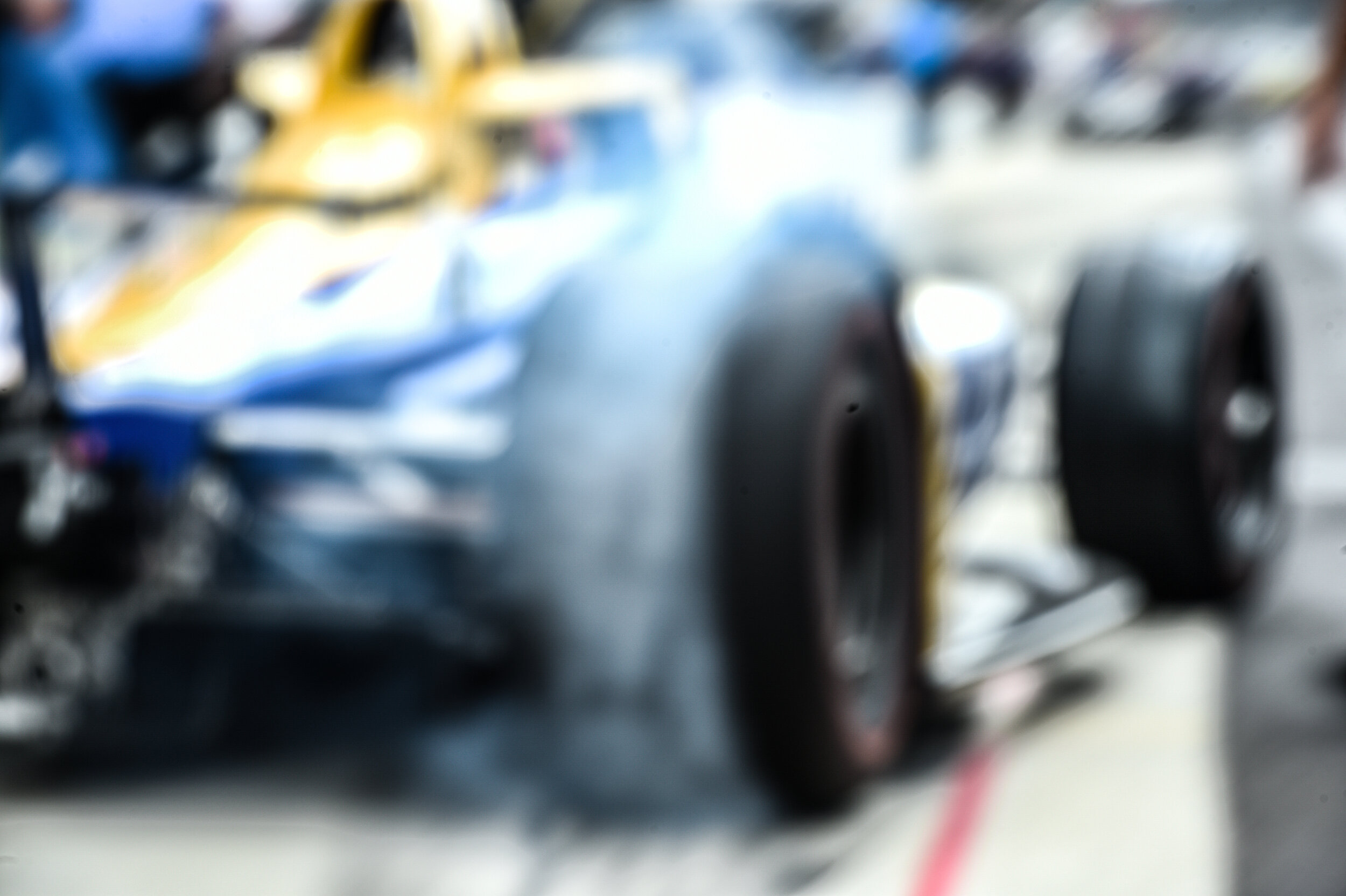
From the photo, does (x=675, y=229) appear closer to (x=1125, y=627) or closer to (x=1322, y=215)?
(x=1125, y=627)

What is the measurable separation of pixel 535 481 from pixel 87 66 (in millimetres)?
4232

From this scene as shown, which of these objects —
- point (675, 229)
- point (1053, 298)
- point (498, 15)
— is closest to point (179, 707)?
point (675, 229)

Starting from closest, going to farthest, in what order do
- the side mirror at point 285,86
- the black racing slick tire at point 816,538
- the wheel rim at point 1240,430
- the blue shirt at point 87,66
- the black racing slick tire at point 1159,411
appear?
the black racing slick tire at point 816,538 → the black racing slick tire at point 1159,411 → the wheel rim at point 1240,430 → the side mirror at point 285,86 → the blue shirt at point 87,66

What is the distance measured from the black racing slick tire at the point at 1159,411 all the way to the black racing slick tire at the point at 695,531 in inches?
41.2

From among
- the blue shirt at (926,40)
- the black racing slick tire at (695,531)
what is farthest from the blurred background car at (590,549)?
the blue shirt at (926,40)

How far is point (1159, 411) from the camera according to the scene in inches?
146

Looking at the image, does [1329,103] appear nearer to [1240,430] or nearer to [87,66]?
[1240,430]

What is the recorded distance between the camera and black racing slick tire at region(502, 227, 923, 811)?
2.61 meters

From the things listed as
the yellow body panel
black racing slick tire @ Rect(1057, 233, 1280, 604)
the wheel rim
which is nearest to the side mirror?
the yellow body panel

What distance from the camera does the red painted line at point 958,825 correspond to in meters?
2.62

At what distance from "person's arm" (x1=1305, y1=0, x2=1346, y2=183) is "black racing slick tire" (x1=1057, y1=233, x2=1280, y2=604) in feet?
0.90

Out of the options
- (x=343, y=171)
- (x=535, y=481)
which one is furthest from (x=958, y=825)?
(x=343, y=171)

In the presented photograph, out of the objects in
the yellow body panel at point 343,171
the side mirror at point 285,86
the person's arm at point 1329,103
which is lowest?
the person's arm at point 1329,103

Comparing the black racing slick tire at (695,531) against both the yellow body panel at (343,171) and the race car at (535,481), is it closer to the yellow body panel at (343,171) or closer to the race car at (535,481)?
the race car at (535,481)
